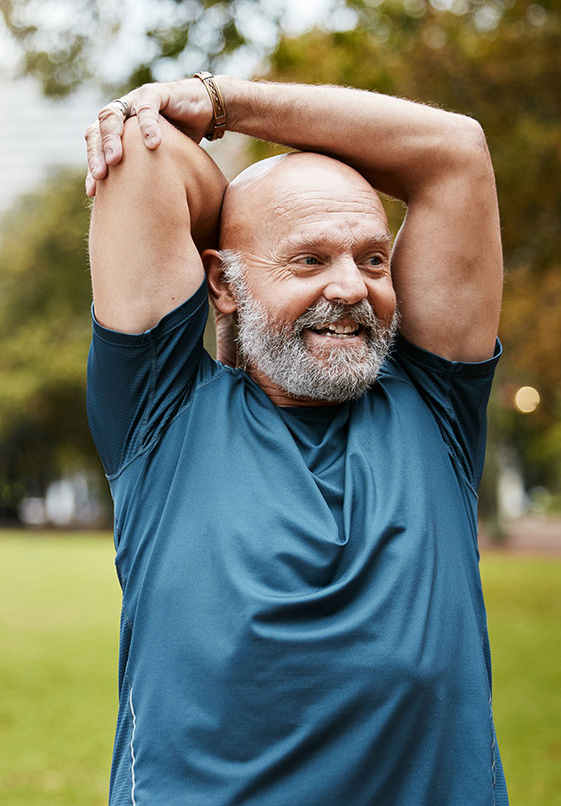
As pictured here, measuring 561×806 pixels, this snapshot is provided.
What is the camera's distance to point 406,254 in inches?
90.4

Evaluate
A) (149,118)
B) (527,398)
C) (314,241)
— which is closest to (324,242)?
(314,241)

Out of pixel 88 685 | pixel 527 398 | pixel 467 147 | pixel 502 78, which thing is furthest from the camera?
pixel 527 398

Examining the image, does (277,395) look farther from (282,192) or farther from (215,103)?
(215,103)

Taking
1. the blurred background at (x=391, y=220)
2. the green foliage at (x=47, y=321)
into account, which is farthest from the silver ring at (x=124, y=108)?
the green foliage at (x=47, y=321)

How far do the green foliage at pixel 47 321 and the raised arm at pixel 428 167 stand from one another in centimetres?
3218

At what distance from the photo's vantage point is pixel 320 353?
2.12 m

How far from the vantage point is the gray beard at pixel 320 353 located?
2.11 meters

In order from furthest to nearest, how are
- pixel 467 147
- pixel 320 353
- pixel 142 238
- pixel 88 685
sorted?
pixel 88 685 < pixel 467 147 < pixel 320 353 < pixel 142 238

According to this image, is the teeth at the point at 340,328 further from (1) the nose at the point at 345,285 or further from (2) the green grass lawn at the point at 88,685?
(2) the green grass lawn at the point at 88,685

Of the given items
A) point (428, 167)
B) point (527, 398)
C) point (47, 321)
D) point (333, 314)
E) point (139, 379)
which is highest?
point (428, 167)

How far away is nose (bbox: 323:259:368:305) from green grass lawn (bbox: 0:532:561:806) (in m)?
4.90

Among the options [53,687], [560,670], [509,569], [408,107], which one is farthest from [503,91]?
[509,569]

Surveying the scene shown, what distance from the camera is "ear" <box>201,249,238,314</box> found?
7.62 ft

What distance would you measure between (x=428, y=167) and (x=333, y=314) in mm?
456
